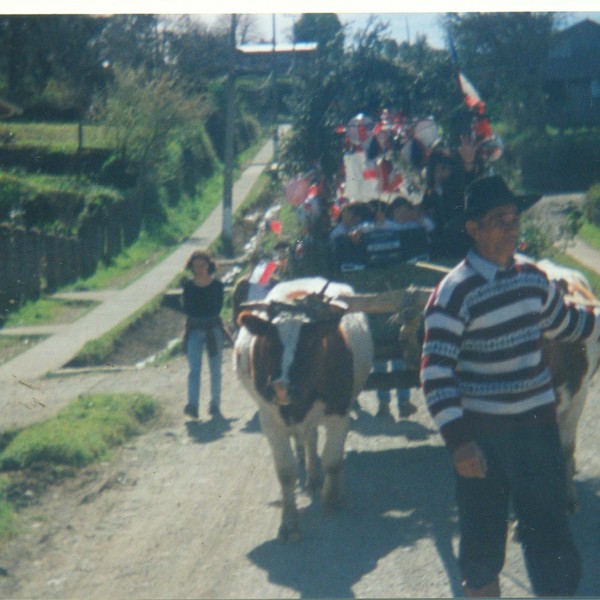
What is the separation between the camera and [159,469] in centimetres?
643

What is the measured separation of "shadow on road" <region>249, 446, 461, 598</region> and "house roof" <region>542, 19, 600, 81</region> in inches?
111

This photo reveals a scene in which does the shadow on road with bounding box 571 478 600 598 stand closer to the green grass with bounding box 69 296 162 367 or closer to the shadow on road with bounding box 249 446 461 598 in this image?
the shadow on road with bounding box 249 446 461 598

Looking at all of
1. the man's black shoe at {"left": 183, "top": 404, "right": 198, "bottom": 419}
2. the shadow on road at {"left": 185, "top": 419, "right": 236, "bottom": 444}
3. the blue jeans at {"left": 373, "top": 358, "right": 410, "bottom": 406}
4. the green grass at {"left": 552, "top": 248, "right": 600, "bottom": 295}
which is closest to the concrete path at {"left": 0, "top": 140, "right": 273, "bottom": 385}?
the man's black shoe at {"left": 183, "top": 404, "right": 198, "bottom": 419}

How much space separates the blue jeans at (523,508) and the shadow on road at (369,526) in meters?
0.98

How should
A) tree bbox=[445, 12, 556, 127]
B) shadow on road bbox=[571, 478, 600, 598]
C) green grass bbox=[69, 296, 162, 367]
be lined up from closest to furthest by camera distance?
shadow on road bbox=[571, 478, 600, 598] → tree bbox=[445, 12, 556, 127] → green grass bbox=[69, 296, 162, 367]

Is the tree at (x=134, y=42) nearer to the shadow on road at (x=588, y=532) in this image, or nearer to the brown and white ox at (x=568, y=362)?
the brown and white ox at (x=568, y=362)

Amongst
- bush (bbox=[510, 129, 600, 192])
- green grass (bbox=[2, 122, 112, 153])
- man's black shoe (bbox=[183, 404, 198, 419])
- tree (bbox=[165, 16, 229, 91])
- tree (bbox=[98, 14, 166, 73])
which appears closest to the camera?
tree (bbox=[98, 14, 166, 73])

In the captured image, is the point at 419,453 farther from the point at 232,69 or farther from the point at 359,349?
the point at 232,69

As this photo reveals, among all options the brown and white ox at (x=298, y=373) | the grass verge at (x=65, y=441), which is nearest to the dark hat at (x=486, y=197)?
the brown and white ox at (x=298, y=373)

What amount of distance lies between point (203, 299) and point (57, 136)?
5.41ft

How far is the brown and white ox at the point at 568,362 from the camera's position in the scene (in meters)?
5.13

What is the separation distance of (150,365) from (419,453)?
2.47 metres

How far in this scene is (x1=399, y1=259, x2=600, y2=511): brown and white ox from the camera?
5.13 meters

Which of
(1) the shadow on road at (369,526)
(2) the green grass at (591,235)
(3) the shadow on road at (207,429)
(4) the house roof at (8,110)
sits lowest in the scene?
(1) the shadow on road at (369,526)
